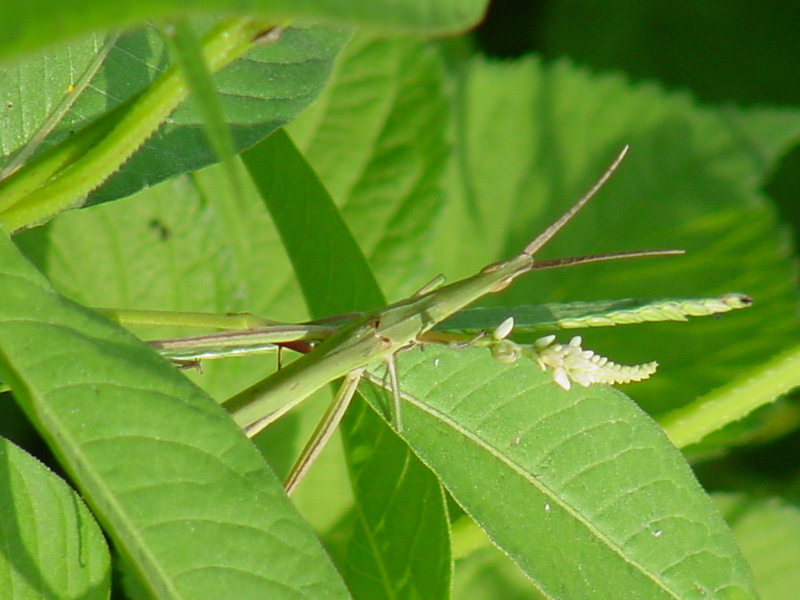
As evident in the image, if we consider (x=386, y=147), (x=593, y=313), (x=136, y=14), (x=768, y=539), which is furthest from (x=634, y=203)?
(x=136, y=14)

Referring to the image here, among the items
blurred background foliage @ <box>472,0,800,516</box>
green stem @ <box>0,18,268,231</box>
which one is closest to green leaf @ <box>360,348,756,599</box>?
green stem @ <box>0,18,268,231</box>

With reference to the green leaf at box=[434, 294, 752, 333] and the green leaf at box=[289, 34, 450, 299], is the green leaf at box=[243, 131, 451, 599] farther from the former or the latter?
the green leaf at box=[289, 34, 450, 299]

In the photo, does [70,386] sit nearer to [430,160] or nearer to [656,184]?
[430,160]

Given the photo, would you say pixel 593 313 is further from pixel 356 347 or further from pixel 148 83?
pixel 148 83

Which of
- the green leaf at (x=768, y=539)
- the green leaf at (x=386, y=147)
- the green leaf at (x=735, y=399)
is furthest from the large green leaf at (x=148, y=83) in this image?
the green leaf at (x=768, y=539)

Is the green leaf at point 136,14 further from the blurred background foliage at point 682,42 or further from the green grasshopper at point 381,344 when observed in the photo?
the blurred background foliage at point 682,42

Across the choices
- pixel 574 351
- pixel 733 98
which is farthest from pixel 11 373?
pixel 733 98
